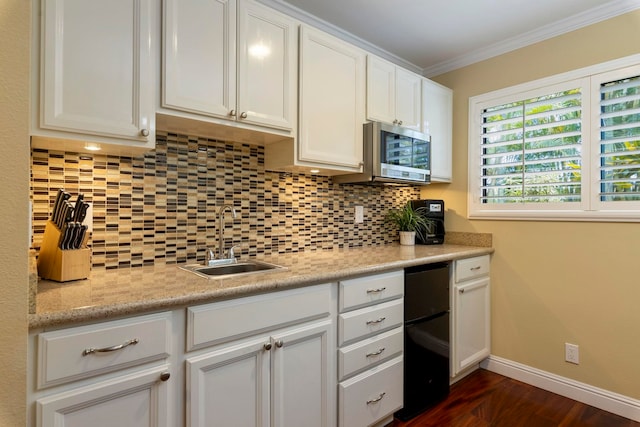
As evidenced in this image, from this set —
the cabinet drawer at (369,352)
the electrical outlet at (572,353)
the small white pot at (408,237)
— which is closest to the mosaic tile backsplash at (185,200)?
the small white pot at (408,237)

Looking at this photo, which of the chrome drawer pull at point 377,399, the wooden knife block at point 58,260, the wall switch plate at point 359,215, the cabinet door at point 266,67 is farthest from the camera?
the wall switch plate at point 359,215

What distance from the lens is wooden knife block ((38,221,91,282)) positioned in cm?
129

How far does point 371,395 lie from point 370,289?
550 mm

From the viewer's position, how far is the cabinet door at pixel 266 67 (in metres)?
1.65

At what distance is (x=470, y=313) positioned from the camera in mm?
2475

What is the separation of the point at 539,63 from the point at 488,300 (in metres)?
1.78

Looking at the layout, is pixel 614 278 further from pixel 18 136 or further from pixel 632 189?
pixel 18 136

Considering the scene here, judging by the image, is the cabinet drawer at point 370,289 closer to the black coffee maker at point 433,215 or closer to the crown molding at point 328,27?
the black coffee maker at point 433,215

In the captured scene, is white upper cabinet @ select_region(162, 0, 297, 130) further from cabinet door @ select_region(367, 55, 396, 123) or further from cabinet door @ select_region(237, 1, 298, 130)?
cabinet door @ select_region(367, 55, 396, 123)

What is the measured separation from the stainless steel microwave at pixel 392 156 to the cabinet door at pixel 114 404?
159 cm

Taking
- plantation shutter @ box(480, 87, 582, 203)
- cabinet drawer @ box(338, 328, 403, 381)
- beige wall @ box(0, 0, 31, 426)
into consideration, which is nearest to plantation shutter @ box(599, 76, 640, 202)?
plantation shutter @ box(480, 87, 582, 203)

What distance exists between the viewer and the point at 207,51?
5.06 ft

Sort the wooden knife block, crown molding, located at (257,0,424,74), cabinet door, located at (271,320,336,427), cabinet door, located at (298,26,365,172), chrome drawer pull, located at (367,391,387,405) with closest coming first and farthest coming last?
the wooden knife block → cabinet door, located at (271,320,336,427) → chrome drawer pull, located at (367,391,387,405) → cabinet door, located at (298,26,365,172) → crown molding, located at (257,0,424,74)

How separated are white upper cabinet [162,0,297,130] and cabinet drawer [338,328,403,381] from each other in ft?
3.90
